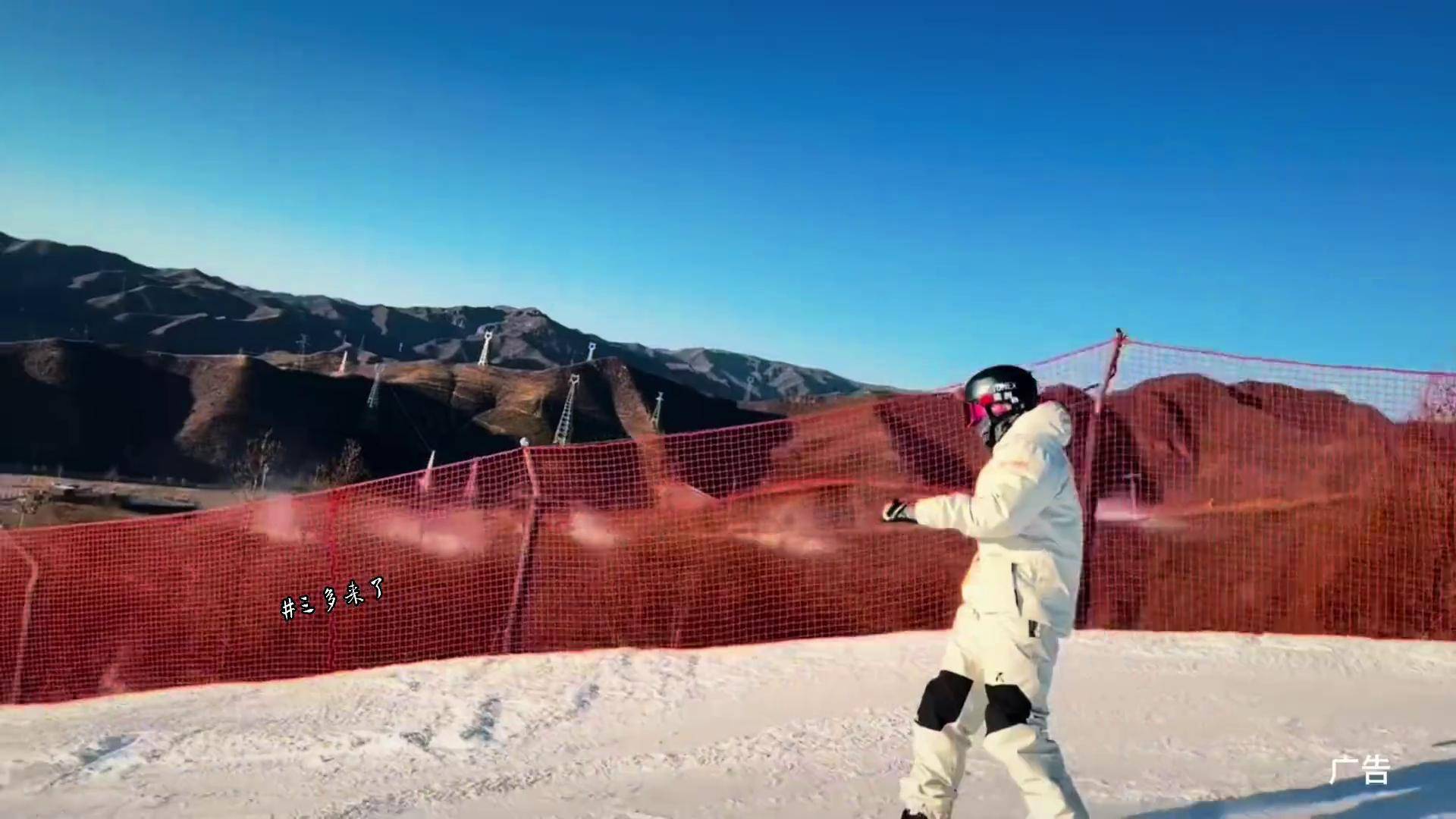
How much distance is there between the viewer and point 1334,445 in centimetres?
771

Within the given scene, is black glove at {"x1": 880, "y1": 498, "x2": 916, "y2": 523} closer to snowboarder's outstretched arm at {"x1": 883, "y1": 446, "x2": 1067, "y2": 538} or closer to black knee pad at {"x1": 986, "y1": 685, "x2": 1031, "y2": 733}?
snowboarder's outstretched arm at {"x1": 883, "y1": 446, "x2": 1067, "y2": 538}

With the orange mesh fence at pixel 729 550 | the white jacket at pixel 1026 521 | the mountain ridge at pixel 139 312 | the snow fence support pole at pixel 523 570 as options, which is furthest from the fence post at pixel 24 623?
the mountain ridge at pixel 139 312

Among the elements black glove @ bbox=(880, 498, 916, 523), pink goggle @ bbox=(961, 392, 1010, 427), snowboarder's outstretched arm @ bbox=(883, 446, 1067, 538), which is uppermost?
pink goggle @ bbox=(961, 392, 1010, 427)

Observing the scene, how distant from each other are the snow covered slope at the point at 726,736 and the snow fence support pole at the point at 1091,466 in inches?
16.4

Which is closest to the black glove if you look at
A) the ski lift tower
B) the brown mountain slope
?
the ski lift tower

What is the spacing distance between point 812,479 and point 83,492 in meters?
50.8

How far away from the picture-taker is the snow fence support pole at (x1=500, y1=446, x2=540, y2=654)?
747cm

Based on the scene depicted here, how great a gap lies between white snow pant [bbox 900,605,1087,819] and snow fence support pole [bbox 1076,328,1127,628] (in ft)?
13.4

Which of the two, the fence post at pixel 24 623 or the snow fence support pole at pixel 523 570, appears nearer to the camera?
the snow fence support pole at pixel 523 570

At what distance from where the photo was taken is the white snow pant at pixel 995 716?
314 centimetres

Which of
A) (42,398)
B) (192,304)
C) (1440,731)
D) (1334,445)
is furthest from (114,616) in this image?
(192,304)

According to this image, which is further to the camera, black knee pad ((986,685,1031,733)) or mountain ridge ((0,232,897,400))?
mountain ridge ((0,232,897,400))

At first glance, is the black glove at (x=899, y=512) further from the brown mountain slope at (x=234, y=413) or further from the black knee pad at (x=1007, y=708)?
the brown mountain slope at (x=234, y=413)

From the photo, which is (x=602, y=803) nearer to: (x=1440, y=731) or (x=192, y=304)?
(x=1440, y=731)
